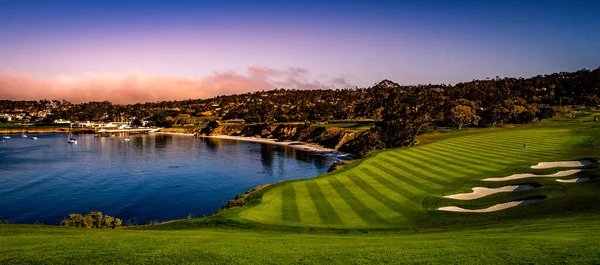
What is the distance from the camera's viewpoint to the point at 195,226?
23688 millimetres

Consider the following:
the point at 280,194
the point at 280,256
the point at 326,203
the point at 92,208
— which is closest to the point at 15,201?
the point at 92,208

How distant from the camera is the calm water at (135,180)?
4834 cm

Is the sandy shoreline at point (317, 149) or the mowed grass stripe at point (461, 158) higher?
the mowed grass stripe at point (461, 158)

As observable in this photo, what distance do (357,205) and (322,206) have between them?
275 centimetres

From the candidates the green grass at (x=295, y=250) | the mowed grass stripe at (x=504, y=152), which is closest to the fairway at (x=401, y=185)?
the mowed grass stripe at (x=504, y=152)

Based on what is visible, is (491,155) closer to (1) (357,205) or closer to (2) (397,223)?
(1) (357,205)

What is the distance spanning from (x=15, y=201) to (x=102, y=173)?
78.2 feet

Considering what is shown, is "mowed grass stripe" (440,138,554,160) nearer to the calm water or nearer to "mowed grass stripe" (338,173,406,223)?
"mowed grass stripe" (338,173,406,223)

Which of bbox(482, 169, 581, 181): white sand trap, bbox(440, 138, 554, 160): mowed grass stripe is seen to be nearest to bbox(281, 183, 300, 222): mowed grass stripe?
bbox(482, 169, 581, 181): white sand trap

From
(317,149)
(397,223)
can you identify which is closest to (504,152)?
(397,223)

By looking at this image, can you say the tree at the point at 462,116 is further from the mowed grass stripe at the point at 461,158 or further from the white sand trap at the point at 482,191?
the white sand trap at the point at 482,191

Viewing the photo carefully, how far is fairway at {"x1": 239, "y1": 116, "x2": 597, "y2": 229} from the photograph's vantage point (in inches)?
1025

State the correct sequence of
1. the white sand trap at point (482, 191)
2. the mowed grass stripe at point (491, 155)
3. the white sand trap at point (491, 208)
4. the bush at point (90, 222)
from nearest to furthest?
1. the white sand trap at point (491, 208)
2. the bush at point (90, 222)
3. the white sand trap at point (482, 191)
4. the mowed grass stripe at point (491, 155)

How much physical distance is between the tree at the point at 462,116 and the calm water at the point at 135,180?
1983 inches
